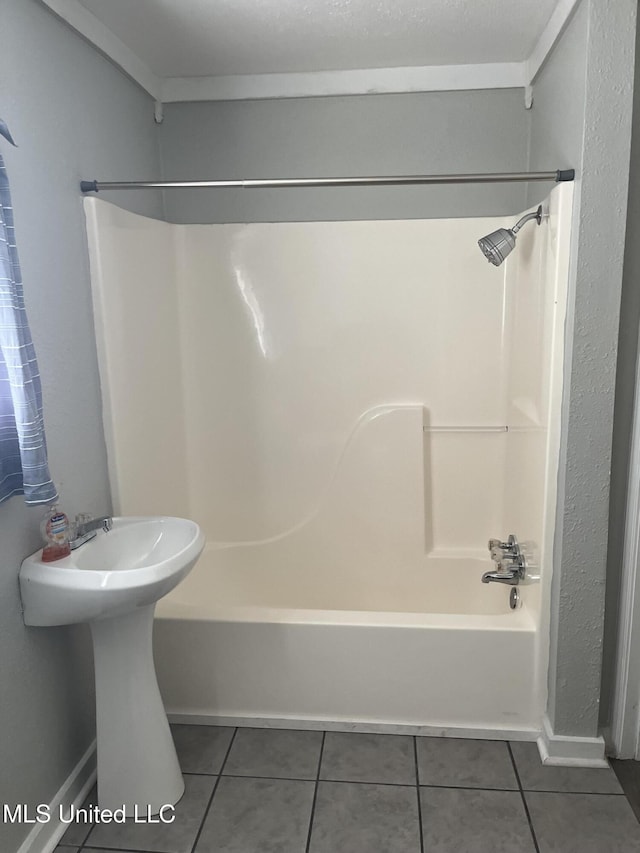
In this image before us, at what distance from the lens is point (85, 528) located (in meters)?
1.74

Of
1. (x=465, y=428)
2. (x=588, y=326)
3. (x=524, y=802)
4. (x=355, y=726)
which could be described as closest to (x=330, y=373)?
(x=465, y=428)

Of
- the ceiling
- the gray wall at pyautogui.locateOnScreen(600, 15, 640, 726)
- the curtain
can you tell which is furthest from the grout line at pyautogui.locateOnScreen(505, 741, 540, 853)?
the ceiling

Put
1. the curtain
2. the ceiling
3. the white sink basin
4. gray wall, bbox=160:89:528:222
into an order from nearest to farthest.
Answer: the curtain
the white sink basin
the ceiling
gray wall, bbox=160:89:528:222

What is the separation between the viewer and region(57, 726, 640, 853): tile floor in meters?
1.64

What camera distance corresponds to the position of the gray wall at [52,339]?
153 cm

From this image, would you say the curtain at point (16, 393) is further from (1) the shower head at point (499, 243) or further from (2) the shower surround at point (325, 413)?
(1) the shower head at point (499, 243)

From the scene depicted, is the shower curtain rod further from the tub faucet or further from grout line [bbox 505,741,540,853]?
grout line [bbox 505,741,540,853]

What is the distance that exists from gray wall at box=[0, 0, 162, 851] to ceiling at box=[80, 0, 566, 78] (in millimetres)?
230

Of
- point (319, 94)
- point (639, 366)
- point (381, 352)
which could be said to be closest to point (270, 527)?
point (381, 352)

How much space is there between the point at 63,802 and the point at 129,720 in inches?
11.7

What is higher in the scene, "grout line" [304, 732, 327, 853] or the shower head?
the shower head

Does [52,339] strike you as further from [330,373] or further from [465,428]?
[465,428]

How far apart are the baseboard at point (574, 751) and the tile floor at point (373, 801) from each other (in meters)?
0.03

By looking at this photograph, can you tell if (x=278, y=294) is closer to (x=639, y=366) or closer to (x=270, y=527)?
(x=270, y=527)
